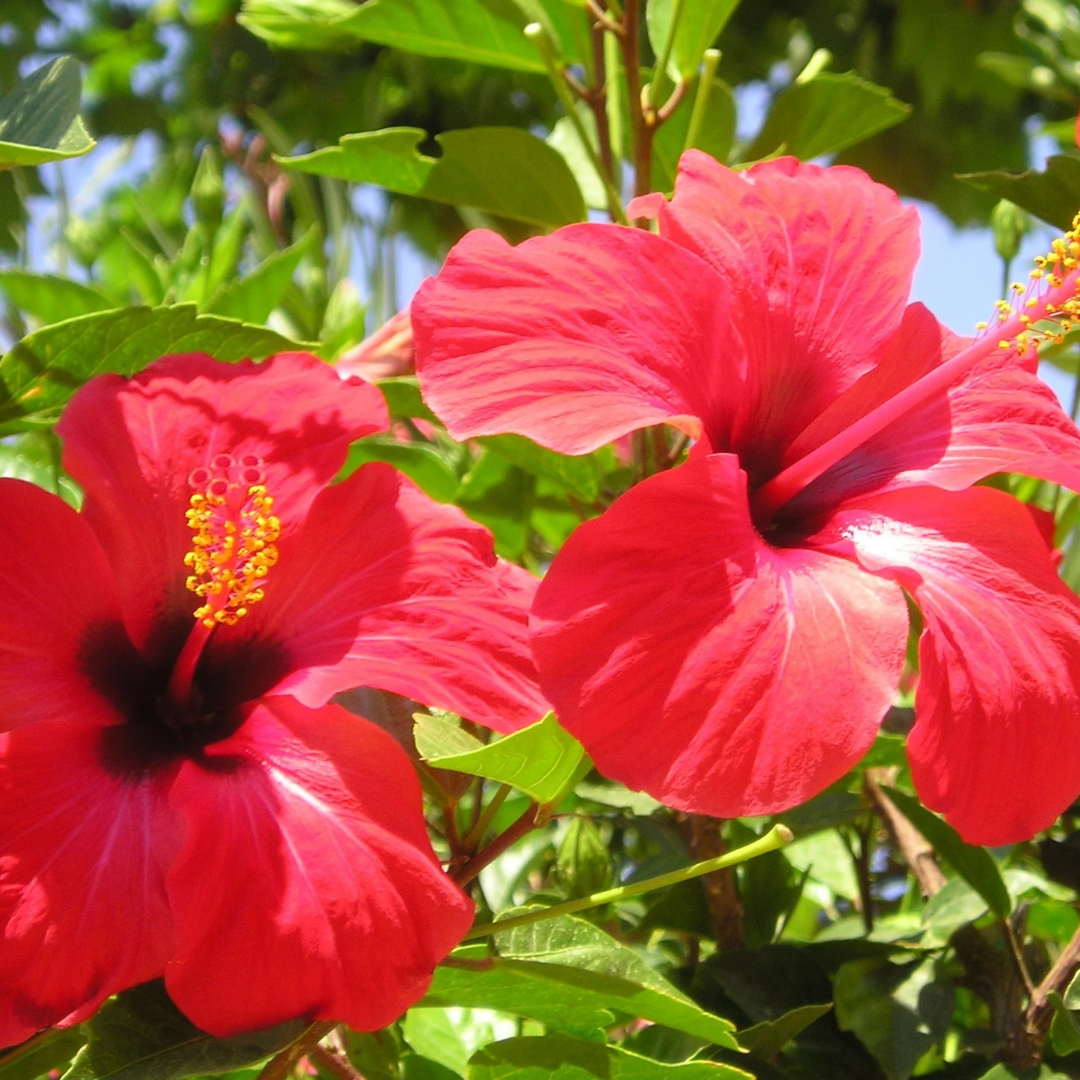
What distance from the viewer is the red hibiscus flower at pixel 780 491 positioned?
609mm

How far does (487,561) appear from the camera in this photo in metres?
0.74

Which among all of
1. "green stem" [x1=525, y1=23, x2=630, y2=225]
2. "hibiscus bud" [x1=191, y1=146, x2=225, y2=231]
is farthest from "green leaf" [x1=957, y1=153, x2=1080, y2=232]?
"hibiscus bud" [x1=191, y1=146, x2=225, y2=231]

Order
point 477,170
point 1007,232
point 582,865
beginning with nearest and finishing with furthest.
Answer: point 582,865 → point 477,170 → point 1007,232

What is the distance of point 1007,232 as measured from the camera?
4.17 feet

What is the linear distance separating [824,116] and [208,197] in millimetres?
871

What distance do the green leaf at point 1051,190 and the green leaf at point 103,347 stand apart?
585 millimetres

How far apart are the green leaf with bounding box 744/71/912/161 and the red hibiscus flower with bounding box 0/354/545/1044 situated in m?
0.56

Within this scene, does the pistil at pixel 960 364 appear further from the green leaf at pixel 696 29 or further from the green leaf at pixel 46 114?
the green leaf at pixel 46 114

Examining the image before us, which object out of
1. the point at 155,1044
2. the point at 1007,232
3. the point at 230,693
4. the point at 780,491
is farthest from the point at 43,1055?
the point at 1007,232

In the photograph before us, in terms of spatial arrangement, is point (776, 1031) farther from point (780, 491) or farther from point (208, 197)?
point (208, 197)

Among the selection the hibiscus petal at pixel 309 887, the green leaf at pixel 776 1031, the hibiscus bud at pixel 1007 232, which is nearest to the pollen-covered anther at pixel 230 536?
the hibiscus petal at pixel 309 887

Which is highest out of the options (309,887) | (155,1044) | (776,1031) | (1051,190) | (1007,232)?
(1051,190)

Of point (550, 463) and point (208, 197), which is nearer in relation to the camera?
point (550, 463)

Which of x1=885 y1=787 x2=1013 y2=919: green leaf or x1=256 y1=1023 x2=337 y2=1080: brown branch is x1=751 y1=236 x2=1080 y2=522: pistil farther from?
x1=256 y1=1023 x2=337 y2=1080: brown branch
